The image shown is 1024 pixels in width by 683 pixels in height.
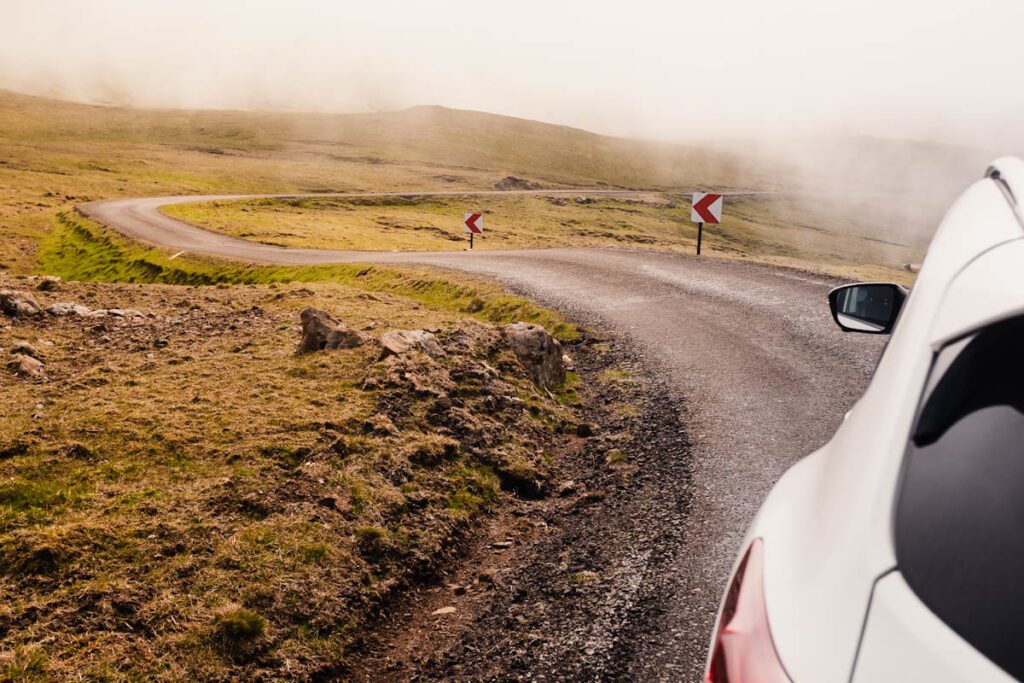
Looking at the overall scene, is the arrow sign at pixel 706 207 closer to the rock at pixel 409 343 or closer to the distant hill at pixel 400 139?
the rock at pixel 409 343

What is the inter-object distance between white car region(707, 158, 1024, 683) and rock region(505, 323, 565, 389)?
302 inches

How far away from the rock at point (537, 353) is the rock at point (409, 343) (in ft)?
4.29

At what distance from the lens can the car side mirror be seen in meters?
3.32

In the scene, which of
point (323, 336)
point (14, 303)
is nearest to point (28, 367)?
point (14, 303)

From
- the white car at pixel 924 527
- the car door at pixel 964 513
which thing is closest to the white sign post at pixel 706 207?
the white car at pixel 924 527

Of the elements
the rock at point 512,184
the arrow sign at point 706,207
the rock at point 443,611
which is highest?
the rock at point 512,184

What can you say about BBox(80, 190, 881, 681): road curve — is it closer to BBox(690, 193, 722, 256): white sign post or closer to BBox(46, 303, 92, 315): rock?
BBox(690, 193, 722, 256): white sign post

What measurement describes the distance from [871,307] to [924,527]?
246cm

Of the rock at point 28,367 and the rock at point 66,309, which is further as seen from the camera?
the rock at point 66,309

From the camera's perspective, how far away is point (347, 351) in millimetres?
8852

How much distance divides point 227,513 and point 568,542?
2.84 meters

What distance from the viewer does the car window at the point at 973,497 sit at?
3.82 ft

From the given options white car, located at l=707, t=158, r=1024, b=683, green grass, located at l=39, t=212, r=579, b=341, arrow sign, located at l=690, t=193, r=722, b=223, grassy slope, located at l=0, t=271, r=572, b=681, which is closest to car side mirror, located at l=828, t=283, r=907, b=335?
white car, located at l=707, t=158, r=1024, b=683

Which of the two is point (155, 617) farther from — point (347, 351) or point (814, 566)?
point (347, 351)
